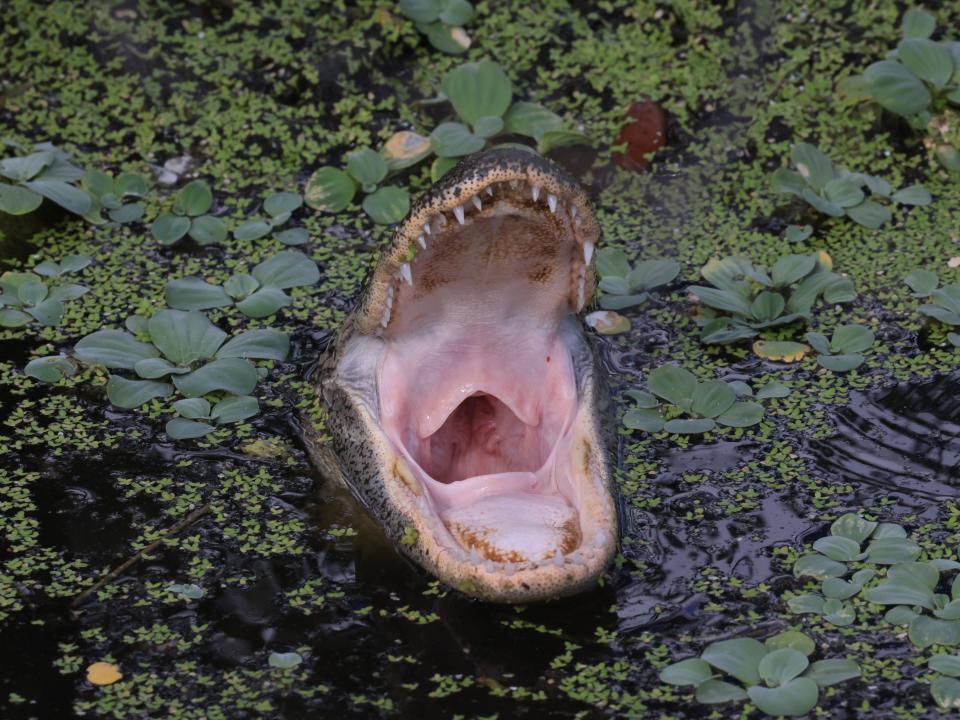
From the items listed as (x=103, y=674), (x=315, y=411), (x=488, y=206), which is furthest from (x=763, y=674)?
(x=315, y=411)

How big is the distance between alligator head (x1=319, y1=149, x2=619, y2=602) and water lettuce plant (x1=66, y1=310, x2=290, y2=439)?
0.30 m

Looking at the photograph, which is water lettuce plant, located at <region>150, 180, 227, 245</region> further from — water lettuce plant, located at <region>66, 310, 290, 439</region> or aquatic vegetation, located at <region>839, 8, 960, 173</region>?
aquatic vegetation, located at <region>839, 8, 960, 173</region>

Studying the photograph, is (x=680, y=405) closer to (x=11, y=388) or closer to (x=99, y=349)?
(x=99, y=349)

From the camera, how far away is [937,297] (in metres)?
4.59

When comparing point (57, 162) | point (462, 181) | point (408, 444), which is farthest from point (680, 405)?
point (57, 162)

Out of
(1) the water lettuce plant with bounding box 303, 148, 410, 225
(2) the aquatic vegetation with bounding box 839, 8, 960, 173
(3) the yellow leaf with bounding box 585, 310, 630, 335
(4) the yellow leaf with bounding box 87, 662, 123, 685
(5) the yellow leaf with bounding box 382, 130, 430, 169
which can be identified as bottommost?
(4) the yellow leaf with bounding box 87, 662, 123, 685

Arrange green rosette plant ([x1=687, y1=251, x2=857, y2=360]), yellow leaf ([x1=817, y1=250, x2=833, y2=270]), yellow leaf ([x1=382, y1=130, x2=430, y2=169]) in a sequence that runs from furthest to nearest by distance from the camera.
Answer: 1. yellow leaf ([x1=382, y1=130, x2=430, y2=169])
2. yellow leaf ([x1=817, y1=250, x2=833, y2=270])
3. green rosette plant ([x1=687, y1=251, x2=857, y2=360])

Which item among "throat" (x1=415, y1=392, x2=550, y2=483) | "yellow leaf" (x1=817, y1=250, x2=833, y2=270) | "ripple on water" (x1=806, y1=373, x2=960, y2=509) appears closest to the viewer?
"ripple on water" (x1=806, y1=373, x2=960, y2=509)

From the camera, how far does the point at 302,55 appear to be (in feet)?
18.6

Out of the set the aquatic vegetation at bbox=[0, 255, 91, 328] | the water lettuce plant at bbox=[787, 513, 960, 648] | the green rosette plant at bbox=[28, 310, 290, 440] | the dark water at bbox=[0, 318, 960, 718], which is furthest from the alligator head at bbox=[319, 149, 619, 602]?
the aquatic vegetation at bbox=[0, 255, 91, 328]

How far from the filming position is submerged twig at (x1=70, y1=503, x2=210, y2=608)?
3.55 m

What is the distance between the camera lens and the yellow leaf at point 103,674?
3.26m

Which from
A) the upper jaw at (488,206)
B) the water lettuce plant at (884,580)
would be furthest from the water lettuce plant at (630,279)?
the water lettuce plant at (884,580)

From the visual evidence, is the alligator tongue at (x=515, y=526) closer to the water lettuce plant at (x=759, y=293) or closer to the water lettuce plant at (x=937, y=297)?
the water lettuce plant at (x=759, y=293)
